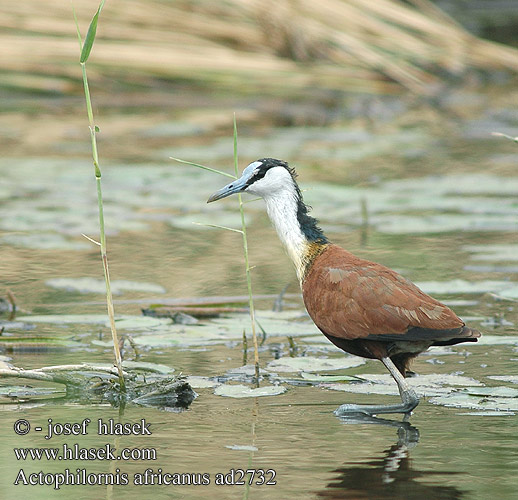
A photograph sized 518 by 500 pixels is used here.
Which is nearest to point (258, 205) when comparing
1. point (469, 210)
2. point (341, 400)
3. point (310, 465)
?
point (469, 210)

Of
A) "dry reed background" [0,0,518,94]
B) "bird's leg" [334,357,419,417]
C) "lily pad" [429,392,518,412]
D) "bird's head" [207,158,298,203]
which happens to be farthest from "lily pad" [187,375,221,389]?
"dry reed background" [0,0,518,94]

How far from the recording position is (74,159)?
11461mm

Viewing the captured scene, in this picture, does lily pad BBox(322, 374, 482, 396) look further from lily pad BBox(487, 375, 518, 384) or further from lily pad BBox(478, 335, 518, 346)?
lily pad BBox(478, 335, 518, 346)

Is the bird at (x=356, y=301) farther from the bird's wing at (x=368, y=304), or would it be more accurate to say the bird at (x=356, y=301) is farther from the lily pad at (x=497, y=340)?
the lily pad at (x=497, y=340)

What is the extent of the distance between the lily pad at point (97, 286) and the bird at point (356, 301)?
5.11 ft

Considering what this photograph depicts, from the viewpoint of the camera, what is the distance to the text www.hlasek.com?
4.08 meters

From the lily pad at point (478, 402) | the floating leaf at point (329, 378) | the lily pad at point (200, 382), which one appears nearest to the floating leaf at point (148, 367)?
the lily pad at point (200, 382)

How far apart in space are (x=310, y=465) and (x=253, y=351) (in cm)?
170

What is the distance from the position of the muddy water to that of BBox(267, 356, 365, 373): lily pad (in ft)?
0.09

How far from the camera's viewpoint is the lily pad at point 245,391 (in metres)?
4.79

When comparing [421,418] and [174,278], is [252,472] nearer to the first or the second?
[421,418]

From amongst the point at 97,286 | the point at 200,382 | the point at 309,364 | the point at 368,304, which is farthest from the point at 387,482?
the point at 97,286

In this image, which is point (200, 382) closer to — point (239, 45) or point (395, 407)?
point (395, 407)

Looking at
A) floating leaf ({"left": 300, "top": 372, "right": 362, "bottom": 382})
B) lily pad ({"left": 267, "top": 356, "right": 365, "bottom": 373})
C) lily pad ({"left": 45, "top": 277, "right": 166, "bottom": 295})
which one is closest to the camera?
floating leaf ({"left": 300, "top": 372, "right": 362, "bottom": 382})
